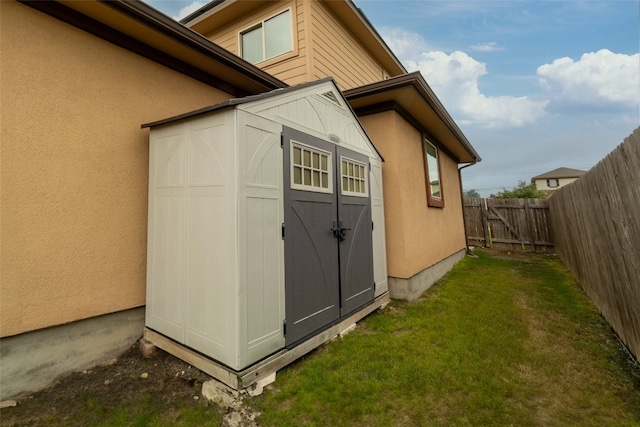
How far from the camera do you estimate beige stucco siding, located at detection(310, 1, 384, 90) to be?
5.87 m

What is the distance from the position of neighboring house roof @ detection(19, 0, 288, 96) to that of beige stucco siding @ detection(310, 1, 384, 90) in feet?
7.87

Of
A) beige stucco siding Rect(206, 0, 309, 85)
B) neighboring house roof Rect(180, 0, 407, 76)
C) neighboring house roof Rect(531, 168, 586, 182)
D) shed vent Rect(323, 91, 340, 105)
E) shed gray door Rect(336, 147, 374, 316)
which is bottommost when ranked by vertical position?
shed gray door Rect(336, 147, 374, 316)

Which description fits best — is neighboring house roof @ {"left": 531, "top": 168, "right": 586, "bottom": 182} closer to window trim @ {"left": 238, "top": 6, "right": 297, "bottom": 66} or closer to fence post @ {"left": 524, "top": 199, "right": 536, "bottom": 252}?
fence post @ {"left": 524, "top": 199, "right": 536, "bottom": 252}

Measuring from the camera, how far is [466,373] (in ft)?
8.09

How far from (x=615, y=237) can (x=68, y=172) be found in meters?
5.68

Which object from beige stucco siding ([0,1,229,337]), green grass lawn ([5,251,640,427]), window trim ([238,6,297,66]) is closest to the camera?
green grass lawn ([5,251,640,427])

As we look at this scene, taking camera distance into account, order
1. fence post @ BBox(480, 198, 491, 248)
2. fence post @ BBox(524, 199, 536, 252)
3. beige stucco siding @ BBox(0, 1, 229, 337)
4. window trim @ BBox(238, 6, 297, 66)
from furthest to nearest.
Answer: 1. fence post @ BBox(480, 198, 491, 248)
2. fence post @ BBox(524, 199, 536, 252)
3. window trim @ BBox(238, 6, 297, 66)
4. beige stucco siding @ BBox(0, 1, 229, 337)

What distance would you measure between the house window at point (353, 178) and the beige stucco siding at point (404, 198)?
0.95 metres

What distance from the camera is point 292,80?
5.83 m

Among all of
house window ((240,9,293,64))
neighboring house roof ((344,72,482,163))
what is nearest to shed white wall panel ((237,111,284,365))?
neighboring house roof ((344,72,482,163))

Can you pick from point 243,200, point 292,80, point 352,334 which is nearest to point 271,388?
point 352,334

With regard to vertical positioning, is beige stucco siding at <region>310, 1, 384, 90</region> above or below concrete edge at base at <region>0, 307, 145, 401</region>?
above

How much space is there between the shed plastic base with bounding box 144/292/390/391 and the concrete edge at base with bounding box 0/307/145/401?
0.79 ft

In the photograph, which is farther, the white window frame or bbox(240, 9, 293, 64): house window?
bbox(240, 9, 293, 64): house window
